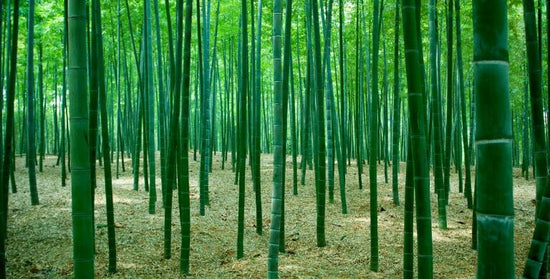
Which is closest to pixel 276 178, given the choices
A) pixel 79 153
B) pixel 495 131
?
pixel 79 153

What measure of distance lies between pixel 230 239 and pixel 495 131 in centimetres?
479

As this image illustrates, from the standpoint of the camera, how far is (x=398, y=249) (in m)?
5.25

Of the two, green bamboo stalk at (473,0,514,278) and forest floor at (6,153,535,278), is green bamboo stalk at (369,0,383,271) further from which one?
green bamboo stalk at (473,0,514,278)

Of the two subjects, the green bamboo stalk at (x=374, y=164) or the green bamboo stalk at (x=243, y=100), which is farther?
the green bamboo stalk at (x=243, y=100)

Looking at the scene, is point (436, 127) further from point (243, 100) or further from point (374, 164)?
point (243, 100)

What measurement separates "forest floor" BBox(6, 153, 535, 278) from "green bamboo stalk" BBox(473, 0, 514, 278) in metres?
3.08

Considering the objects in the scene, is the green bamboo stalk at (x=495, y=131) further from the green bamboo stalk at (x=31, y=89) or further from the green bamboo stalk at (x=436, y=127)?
the green bamboo stalk at (x=31, y=89)

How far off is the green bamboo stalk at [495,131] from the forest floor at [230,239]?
308 cm

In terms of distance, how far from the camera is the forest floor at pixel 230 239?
4.46m

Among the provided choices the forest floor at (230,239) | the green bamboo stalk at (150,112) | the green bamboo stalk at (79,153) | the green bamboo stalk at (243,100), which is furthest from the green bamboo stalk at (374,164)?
the green bamboo stalk at (150,112)

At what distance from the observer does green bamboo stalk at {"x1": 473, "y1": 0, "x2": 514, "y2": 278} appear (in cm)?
125

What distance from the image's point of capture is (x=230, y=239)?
5664 millimetres

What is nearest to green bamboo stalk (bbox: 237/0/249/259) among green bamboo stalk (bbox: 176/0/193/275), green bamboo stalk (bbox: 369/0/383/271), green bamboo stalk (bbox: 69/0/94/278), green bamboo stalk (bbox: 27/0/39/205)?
green bamboo stalk (bbox: 176/0/193/275)

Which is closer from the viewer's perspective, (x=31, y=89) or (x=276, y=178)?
(x=276, y=178)
